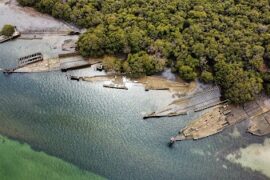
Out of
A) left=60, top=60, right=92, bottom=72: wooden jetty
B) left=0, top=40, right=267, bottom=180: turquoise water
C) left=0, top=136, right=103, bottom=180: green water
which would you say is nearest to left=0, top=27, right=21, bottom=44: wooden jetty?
left=0, top=40, right=267, bottom=180: turquoise water

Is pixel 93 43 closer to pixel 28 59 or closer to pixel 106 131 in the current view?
pixel 28 59

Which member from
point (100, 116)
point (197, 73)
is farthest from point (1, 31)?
point (197, 73)

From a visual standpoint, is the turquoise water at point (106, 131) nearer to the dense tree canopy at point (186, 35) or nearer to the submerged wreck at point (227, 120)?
the submerged wreck at point (227, 120)

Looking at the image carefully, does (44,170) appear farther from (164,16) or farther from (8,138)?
(164,16)

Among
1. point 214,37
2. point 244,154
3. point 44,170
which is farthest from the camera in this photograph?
point 214,37

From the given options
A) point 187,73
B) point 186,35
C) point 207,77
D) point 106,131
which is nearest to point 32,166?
point 106,131

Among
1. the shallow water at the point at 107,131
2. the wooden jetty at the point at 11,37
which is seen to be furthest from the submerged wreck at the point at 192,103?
the wooden jetty at the point at 11,37
